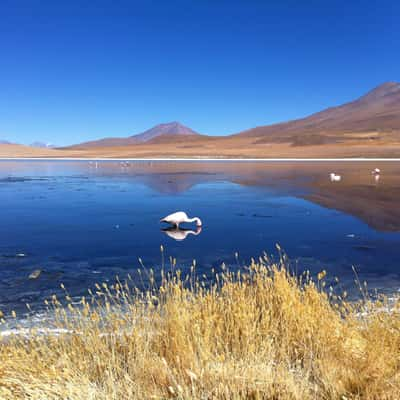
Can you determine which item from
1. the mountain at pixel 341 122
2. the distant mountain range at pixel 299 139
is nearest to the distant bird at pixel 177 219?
the distant mountain range at pixel 299 139

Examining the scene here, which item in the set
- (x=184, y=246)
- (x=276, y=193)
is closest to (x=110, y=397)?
(x=184, y=246)

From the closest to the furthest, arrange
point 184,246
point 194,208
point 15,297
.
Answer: point 15,297 < point 184,246 < point 194,208

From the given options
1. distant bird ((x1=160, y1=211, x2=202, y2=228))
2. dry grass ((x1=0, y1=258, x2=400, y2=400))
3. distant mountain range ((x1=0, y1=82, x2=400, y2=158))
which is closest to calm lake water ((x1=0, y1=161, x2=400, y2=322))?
distant bird ((x1=160, y1=211, x2=202, y2=228))

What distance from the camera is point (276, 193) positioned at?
50.5 feet

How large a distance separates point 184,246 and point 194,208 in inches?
187

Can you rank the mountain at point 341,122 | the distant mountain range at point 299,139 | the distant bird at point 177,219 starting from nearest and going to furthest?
the distant bird at point 177,219 → the distant mountain range at point 299,139 → the mountain at point 341,122

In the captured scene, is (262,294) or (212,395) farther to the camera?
(262,294)

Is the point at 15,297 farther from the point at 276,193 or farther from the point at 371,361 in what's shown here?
the point at 276,193

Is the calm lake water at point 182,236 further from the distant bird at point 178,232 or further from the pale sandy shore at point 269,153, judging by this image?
the pale sandy shore at point 269,153

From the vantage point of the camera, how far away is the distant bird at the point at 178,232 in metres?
7.94

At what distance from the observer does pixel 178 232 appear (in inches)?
333

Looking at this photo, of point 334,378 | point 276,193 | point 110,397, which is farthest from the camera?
point 276,193

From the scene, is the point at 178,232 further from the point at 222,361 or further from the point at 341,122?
the point at 341,122

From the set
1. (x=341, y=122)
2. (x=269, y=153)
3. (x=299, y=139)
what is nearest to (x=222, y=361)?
(x=269, y=153)
